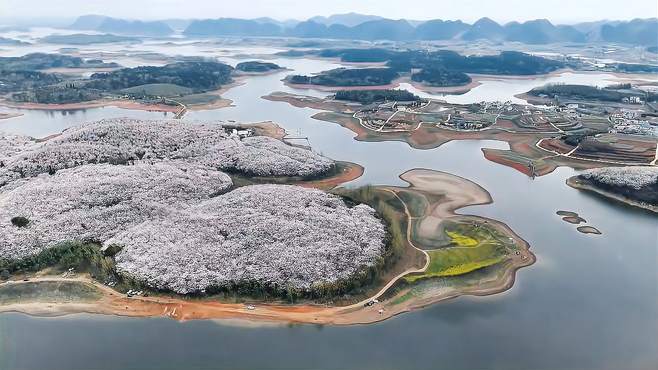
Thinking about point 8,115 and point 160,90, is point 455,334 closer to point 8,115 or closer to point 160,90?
point 8,115

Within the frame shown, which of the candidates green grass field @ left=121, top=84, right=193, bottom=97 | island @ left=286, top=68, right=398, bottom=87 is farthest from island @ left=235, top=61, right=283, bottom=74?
green grass field @ left=121, top=84, right=193, bottom=97

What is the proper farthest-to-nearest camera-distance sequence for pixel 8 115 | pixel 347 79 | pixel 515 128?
pixel 347 79 → pixel 8 115 → pixel 515 128

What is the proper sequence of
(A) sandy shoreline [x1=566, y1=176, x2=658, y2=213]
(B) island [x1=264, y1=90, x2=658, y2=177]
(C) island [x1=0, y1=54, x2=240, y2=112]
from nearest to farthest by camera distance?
(A) sandy shoreline [x1=566, y1=176, x2=658, y2=213], (B) island [x1=264, y1=90, x2=658, y2=177], (C) island [x1=0, y1=54, x2=240, y2=112]

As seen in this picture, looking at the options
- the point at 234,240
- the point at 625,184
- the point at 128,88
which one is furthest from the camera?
the point at 128,88

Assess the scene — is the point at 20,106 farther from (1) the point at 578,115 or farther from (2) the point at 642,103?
(2) the point at 642,103

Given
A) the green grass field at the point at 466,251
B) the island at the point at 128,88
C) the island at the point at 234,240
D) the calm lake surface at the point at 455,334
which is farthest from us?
the island at the point at 128,88

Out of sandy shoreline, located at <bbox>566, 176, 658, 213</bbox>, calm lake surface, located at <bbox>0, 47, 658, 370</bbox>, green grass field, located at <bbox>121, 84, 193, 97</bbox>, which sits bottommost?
calm lake surface, located at <bbox>0, 47, 658, 370</bbox>

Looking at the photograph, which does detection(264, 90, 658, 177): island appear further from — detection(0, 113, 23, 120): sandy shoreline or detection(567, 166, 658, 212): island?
detection(0, 113, 23, 120): sandy shoreline

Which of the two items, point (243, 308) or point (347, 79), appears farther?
point (347, 79)

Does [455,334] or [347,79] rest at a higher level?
[347,79]

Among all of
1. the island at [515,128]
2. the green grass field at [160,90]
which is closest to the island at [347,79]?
the island at [515,128]

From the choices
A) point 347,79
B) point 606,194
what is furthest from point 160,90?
point 606,194

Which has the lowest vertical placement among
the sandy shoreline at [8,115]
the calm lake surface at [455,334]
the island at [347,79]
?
the calm lake surface at [455,334]

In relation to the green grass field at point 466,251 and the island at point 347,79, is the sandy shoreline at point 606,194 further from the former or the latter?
the island at point 347,79
